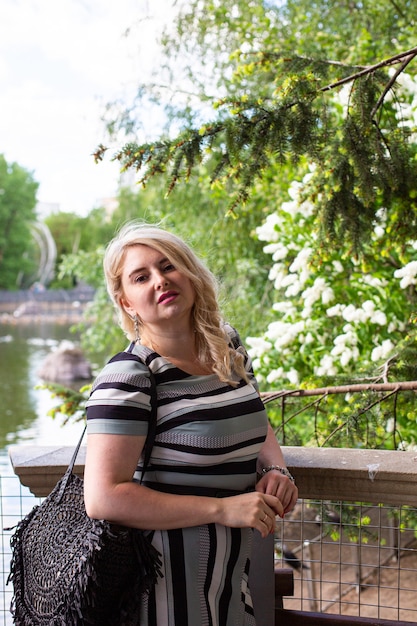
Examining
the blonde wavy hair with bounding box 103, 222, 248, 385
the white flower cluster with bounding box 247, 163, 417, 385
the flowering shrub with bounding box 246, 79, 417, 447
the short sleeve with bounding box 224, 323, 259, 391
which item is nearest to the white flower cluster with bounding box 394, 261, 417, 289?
the flowering shrub with bounding box 246, 79, 417, 447

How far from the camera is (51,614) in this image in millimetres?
1545

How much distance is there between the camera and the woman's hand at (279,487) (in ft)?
5.64

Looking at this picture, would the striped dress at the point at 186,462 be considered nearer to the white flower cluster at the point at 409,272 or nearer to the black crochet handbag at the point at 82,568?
the black crochet handbag at the point at 82,568

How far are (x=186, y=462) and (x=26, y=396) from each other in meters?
15.8

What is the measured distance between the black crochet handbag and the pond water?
265 cm

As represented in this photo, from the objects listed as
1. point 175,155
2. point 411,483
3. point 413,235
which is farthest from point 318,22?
point 411,483

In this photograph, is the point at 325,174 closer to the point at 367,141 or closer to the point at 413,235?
the point at 367,141

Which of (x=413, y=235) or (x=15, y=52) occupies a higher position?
(x=15, y=52)

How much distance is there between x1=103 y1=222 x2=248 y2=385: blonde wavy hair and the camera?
1.76 metres

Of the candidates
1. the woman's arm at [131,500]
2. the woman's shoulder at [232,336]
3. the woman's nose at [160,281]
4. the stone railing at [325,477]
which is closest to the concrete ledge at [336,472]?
the stone railing at [325,477]

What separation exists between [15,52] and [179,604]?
176 ft

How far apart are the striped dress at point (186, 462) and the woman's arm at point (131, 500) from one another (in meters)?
0.03

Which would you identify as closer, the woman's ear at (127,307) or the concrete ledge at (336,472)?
the woman's ear at (127,307)

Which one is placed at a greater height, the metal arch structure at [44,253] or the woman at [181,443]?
the metal arch structure at [44,253]
